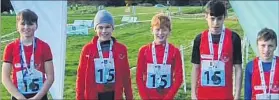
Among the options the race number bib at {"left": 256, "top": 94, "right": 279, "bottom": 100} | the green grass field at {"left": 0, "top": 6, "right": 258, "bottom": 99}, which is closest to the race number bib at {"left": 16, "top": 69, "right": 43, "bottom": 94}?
the race number bib at {"left": 256, "top": 94, "right": 279, "bottom": 100}

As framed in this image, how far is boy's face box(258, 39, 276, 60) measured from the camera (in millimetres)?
4773

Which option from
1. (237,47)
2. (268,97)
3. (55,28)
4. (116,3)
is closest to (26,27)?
(55,28)

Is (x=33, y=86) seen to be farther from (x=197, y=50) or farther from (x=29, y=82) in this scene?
(x=197, y=50)

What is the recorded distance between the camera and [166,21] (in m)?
5.04

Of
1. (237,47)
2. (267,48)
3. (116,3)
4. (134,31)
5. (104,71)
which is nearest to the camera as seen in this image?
(267,48)

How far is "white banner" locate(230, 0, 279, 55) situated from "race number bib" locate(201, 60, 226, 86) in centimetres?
76

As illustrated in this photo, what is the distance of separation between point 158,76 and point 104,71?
0.52 m

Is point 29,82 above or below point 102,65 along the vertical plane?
below

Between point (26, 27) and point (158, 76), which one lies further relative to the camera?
point (158, 76)

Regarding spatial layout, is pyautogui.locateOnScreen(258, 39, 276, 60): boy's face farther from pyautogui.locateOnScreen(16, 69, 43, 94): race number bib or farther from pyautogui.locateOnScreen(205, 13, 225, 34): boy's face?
pyautogui.locateOnScreen(16, 69, 43, 94): race number bib

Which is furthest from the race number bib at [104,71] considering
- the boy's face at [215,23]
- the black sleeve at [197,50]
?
the boy's face at [215,23]

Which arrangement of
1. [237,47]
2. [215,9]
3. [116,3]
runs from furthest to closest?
[116,3], [237,47], [215,9]

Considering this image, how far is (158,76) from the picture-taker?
5.09 metres

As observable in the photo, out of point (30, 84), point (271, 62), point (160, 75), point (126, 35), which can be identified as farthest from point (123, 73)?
point (126, 35)
